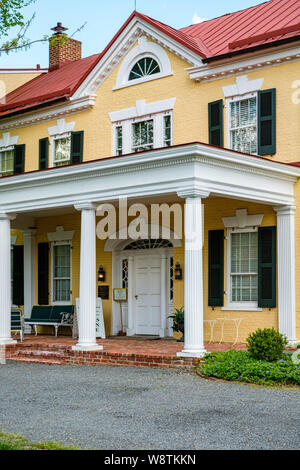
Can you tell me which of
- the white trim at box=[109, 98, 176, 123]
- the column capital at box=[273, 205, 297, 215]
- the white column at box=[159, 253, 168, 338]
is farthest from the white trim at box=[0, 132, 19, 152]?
the column capital at box=[273, 205, 297, 215]

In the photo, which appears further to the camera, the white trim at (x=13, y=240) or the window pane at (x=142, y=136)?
the white trim at (x=13, y=240)

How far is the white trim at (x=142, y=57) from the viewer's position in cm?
1620

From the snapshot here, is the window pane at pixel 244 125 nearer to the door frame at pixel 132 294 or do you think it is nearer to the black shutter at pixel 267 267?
the black shutter at pixel 267 267

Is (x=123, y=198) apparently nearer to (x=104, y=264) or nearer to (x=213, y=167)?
(x=213, y=167)

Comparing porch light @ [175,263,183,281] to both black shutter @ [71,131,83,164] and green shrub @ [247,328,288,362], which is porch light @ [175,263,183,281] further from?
green shrub @ [247,328,288,362]

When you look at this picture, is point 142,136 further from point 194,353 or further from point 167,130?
point 194,353

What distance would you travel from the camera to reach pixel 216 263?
14.9 m

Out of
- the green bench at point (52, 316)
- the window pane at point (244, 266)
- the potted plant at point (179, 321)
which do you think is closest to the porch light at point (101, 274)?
the green bench at point (52, 316)

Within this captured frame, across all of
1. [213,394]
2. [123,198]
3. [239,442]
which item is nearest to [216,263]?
[123,198]

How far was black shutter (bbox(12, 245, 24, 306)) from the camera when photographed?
19.7 meters

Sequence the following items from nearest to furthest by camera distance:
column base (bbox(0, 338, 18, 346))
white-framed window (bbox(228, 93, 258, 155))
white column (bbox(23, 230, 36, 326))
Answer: white-framed window (bbox(228, 93, 258, 155)), column base (bbox(0, 338, 18, 346)), white column (bbox(23, 230, 36, 326))

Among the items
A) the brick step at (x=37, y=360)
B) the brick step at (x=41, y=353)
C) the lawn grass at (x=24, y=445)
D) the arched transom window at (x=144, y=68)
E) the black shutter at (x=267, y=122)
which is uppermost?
the arched transom window at (x=144, y=68)

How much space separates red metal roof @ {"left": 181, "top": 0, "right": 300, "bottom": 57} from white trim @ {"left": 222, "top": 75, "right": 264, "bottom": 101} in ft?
2.41

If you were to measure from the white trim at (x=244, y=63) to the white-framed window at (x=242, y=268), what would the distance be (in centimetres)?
356
